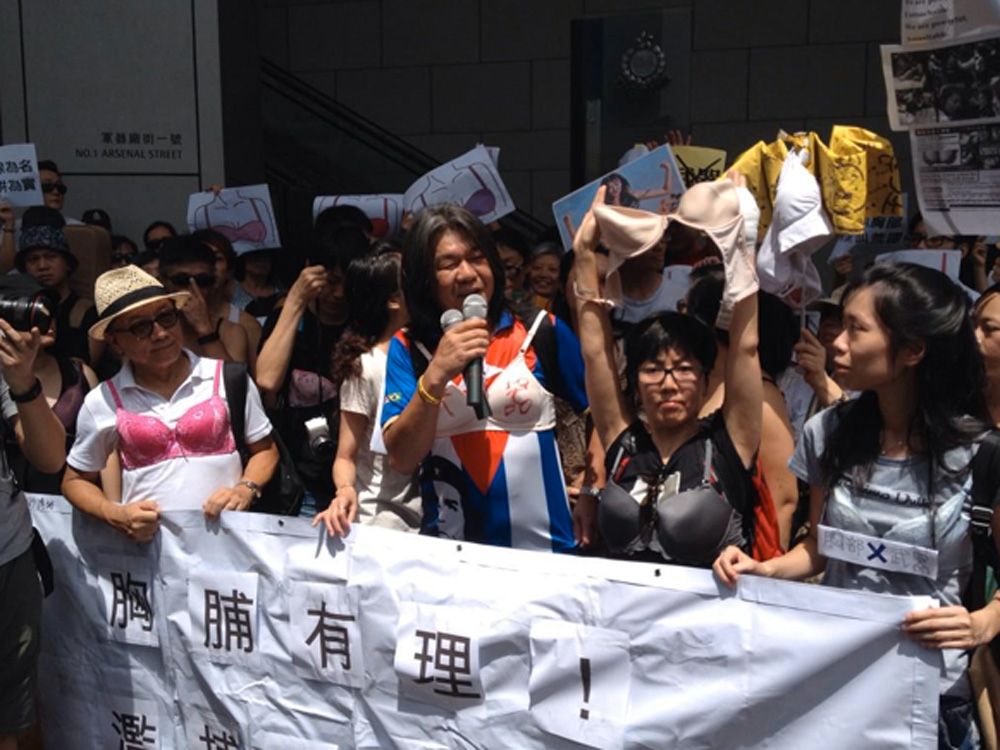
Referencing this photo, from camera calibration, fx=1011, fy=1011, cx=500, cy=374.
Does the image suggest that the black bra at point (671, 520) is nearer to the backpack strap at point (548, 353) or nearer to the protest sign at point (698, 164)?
the backpack strap at point (548, 353)

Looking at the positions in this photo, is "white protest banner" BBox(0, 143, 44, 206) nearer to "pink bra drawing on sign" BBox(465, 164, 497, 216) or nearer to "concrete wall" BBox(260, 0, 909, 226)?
"pink bra drawing on sign" BBox(465, 164, 497, 216)

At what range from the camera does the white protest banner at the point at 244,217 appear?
5676 millimetres

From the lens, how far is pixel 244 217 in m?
5.73

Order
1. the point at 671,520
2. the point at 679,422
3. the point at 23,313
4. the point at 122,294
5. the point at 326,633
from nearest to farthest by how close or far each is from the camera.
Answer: the point at 671,520 < the point at 679,422 < the point at 23,313 < the point at 326,633 < the point at 122,294

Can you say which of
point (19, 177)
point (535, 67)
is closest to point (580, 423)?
point (19, 177)

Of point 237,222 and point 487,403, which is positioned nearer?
point 487,403

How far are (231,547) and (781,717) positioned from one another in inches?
70.0

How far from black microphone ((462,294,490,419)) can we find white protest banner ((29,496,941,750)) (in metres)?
0.45

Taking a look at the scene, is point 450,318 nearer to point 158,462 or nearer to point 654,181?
point 158,462

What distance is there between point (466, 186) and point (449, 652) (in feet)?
8.80

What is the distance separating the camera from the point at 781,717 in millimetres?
2469

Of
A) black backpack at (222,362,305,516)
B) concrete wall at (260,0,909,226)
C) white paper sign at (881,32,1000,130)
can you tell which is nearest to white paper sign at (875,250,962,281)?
white paper sign at (881,32,1000,130)

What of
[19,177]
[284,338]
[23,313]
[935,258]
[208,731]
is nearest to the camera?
[23,313]

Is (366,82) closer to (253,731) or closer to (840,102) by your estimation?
(840,102)
